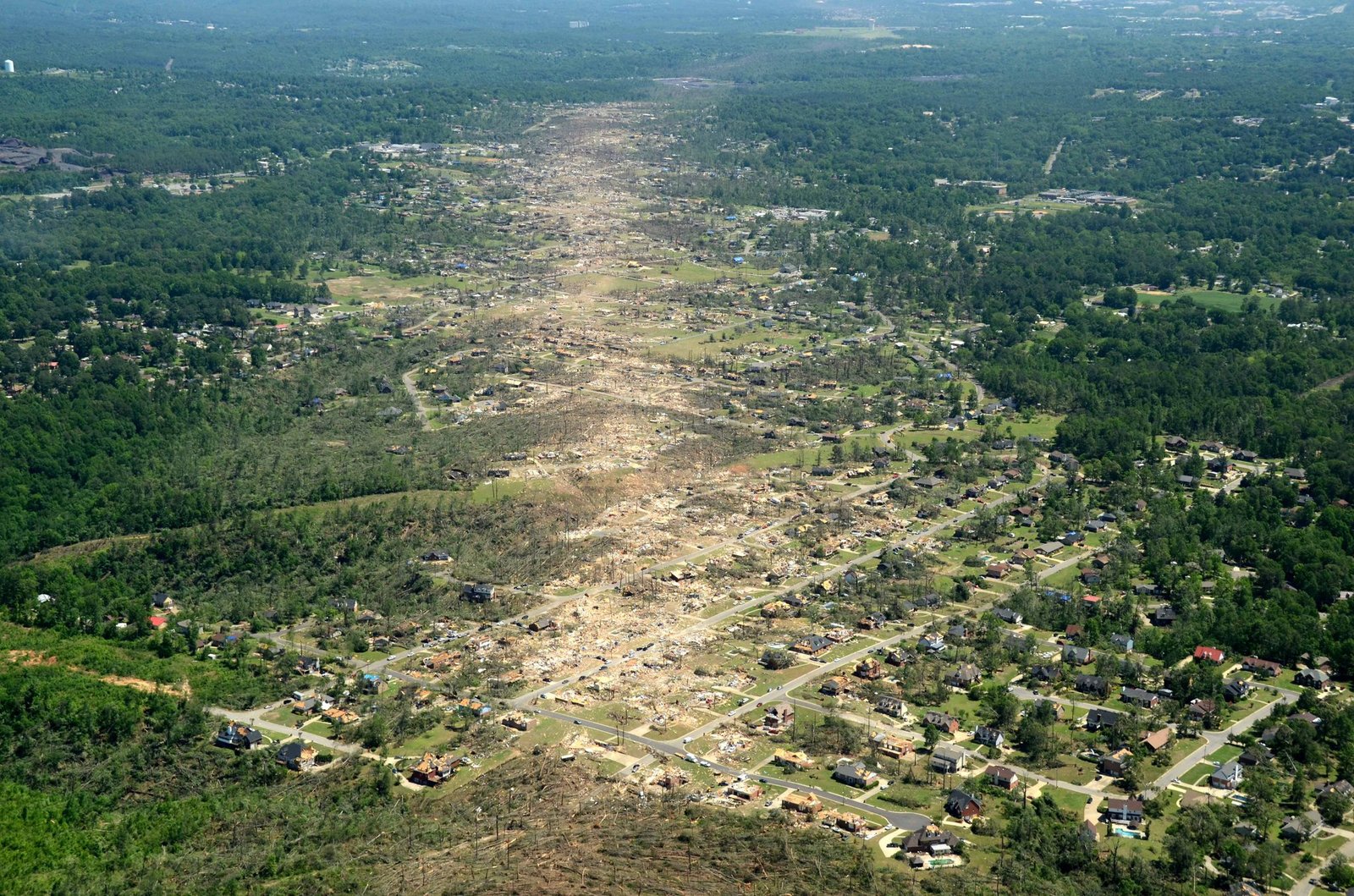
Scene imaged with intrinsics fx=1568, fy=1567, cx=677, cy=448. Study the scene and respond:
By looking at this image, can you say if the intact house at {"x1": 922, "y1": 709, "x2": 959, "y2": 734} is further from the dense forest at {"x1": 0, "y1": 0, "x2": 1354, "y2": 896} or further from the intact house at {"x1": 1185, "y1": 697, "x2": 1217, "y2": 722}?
the intact house at {"x1": 1185, "y1": 697, "x2": 1217, "y2": 722}

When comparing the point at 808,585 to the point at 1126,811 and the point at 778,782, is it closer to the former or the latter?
the point at 778,782

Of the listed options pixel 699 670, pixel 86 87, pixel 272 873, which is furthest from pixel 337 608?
pixel 86 87

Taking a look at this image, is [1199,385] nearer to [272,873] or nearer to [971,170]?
[272,873]

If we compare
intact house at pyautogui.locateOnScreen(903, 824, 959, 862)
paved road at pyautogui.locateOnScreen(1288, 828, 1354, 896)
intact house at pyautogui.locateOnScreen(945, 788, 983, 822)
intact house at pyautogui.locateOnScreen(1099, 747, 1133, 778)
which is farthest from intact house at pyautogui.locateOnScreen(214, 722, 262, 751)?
paved road at pyautogui.locateOnScreen(1288, 828, 1354, 896)

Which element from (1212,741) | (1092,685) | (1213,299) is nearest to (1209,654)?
(1092,685)

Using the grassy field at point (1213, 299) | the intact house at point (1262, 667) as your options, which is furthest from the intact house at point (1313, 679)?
the grassy field at point (1213, 299)

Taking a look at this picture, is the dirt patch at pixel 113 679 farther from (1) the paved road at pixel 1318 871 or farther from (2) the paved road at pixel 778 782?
(1) the paved road at pixel 1318 871
